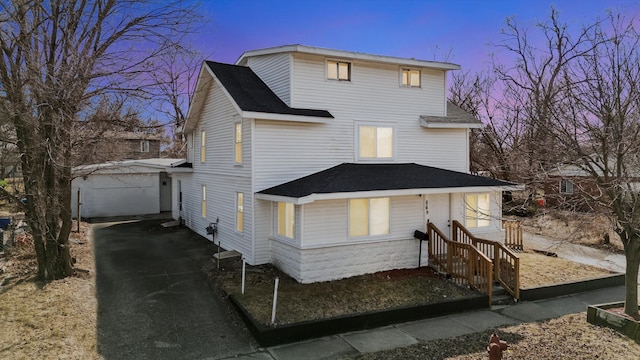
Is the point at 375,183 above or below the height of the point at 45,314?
above

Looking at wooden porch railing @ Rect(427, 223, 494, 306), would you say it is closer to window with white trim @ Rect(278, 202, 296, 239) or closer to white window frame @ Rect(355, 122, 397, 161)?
white window frame @ Rect(355, 122, 397, 161)

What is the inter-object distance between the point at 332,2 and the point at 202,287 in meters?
13.9

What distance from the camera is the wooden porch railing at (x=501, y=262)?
1051 centimetres

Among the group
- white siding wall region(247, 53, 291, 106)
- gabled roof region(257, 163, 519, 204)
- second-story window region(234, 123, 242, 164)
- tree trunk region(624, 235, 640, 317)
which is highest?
white siding wall region(247, 53, 291, 106)

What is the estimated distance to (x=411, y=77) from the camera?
15.1 metres

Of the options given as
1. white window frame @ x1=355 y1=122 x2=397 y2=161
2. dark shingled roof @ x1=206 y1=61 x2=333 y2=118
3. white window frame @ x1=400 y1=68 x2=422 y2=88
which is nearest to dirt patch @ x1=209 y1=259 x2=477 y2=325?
white window frame @ x1=355 y1=122 x2=397 y2=161

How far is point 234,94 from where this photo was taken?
12.6 meters

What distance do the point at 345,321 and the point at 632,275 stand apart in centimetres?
636

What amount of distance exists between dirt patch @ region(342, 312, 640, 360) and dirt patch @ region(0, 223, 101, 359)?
516cm

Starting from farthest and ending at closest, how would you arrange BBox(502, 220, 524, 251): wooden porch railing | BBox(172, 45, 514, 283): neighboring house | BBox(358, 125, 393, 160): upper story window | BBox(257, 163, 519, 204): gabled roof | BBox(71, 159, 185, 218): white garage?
BBox(71, 159, 185, 218): white garage < BBox(502, 220, 524, 251): wooden porch railing < BBox(358, 125, 393, 160): upper story window < BBox(172, 45, 514, 283): neighboring house < BBox(257, 163, 519, 204): gabled roof

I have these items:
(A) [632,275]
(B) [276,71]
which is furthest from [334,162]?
(A) [632,275]

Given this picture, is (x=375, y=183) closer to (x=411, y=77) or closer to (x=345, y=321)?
(x=345, y=321)

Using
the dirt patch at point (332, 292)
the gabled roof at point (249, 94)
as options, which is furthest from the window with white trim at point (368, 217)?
the gabled roof at point (249, 94)

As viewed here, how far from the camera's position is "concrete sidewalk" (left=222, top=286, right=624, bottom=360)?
7496mm
